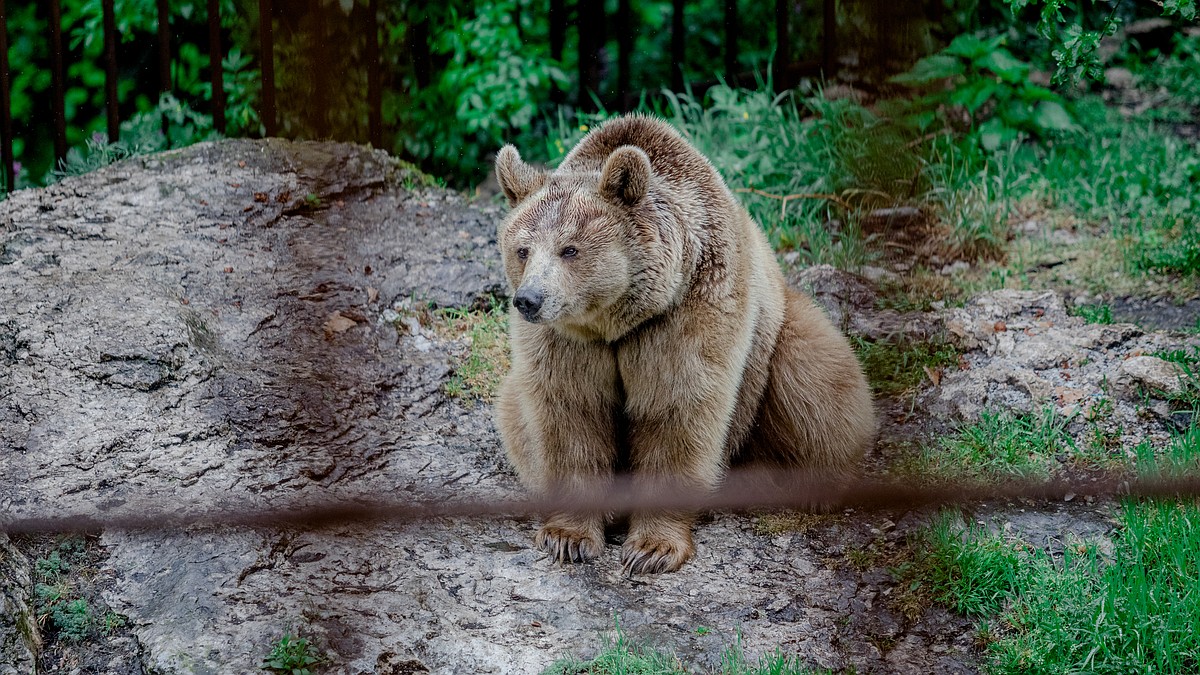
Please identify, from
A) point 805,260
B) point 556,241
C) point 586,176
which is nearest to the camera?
point 556,241

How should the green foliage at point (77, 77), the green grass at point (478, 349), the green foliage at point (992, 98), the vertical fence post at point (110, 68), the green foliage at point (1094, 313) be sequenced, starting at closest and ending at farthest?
the green grass at point (478, 349) → the green foliage at point (1094, 313) → the vertical fence post at point (110, 68) → the green foliage at point (992, 98) → the green foliage at point (77, 77)

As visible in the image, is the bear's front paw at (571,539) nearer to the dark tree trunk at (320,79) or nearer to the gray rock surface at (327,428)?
the gray rock surface at (327,428)

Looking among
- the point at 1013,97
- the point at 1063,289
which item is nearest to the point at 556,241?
the point at 1063,289

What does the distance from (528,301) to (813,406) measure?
1.13 m

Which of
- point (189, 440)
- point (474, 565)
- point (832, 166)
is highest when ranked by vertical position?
point (832, 166)

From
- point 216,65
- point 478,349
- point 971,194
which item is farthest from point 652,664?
point 216,65

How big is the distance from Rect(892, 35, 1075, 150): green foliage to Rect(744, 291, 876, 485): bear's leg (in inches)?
98.4

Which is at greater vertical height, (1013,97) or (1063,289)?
(1013,97)

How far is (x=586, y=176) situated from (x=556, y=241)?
31 centimetres

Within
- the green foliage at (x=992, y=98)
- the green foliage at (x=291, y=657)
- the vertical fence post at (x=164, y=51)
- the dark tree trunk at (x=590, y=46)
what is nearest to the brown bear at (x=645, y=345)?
the green foliage at (x=291, y=657)

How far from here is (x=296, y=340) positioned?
12.8 ft

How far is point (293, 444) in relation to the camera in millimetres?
3434

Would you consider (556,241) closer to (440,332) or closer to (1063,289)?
(440,332)

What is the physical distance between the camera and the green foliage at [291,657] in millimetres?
2453
